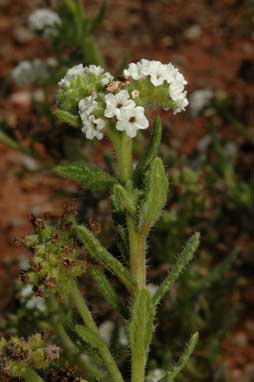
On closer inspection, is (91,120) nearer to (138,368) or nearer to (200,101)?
(138,368)

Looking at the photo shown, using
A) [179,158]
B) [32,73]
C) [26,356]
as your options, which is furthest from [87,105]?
[32,73]

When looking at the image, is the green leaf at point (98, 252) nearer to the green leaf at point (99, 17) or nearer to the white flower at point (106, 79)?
the white flower at point (106, 79)

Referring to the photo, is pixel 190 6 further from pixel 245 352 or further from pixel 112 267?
pixel 112 267

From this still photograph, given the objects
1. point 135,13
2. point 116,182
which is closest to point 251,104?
point 135,13

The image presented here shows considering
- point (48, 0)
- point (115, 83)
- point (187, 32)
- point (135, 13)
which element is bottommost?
point (115, 83)

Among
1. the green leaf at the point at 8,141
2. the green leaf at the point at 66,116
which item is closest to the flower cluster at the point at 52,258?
the green leaf at the point at 66,116
